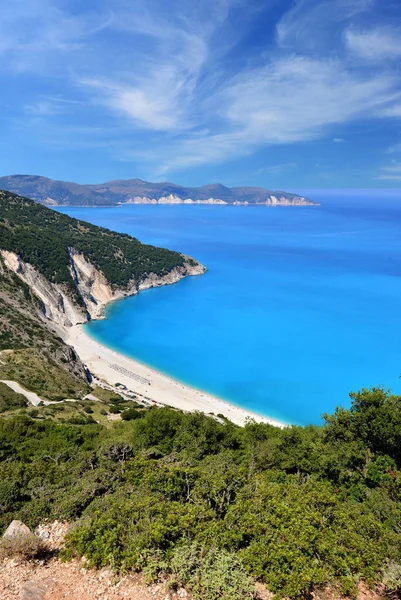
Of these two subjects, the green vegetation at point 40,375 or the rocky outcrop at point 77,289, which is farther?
the rocky outcrop at point 77,289

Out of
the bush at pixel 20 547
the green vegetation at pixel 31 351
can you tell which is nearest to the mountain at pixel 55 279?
the green vegetation at pixel 31 351

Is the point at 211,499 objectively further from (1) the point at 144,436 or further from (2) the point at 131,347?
(2) the point at 131,347

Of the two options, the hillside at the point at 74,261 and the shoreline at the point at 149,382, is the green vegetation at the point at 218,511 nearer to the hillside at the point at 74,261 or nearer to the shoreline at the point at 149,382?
the shoreline at the point at 149,382

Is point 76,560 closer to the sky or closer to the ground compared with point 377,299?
closer to the ground

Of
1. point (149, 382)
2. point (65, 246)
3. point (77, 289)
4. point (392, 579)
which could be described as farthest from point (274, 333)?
point (392, 579)

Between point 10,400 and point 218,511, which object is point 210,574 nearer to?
point 218,511

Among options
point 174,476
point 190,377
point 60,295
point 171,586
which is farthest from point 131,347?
point 171,586
